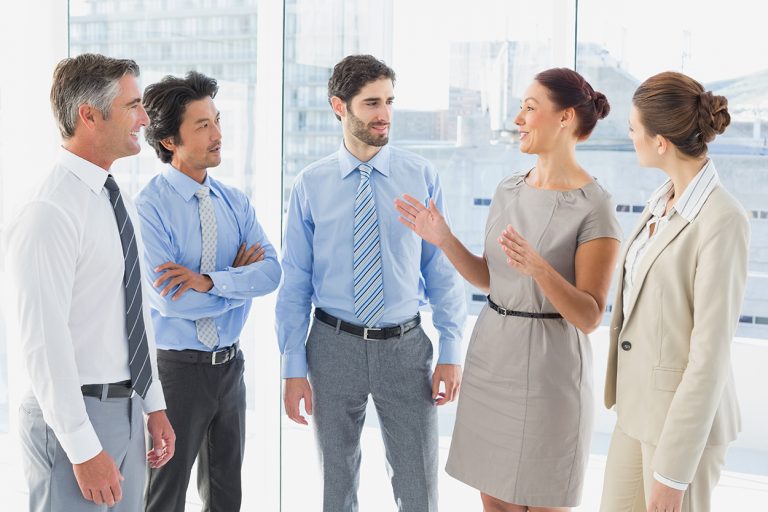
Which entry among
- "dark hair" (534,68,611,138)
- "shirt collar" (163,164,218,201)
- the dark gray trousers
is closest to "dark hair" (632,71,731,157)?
"dark hair" (534,68,611,138)

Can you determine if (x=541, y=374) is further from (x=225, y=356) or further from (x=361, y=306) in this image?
(x=225, y=356)

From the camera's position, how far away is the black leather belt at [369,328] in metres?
2.68

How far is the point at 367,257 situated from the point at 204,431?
785 millimetres

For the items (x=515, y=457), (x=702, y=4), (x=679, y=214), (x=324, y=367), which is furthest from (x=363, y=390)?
(x=702, y=4)

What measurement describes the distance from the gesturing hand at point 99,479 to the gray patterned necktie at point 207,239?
71cm

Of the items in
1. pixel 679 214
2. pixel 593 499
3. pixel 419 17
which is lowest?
pixel 593 499

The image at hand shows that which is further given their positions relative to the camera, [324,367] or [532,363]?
[324,367]

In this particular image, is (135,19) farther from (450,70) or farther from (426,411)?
(426,411)

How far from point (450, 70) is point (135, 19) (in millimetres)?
1573

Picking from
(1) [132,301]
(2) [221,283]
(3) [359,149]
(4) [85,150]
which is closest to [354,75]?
(3) [359,149]

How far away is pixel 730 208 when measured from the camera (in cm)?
186

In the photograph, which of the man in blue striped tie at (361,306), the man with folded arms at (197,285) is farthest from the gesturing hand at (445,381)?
the man with folded arms at (197,285)

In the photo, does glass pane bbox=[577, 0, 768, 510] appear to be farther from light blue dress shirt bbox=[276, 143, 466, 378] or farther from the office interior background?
light blue dress shirt bbox=[276, 143, 466, 378]

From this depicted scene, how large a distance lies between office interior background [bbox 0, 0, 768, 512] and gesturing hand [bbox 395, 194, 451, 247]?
1.13 meters
